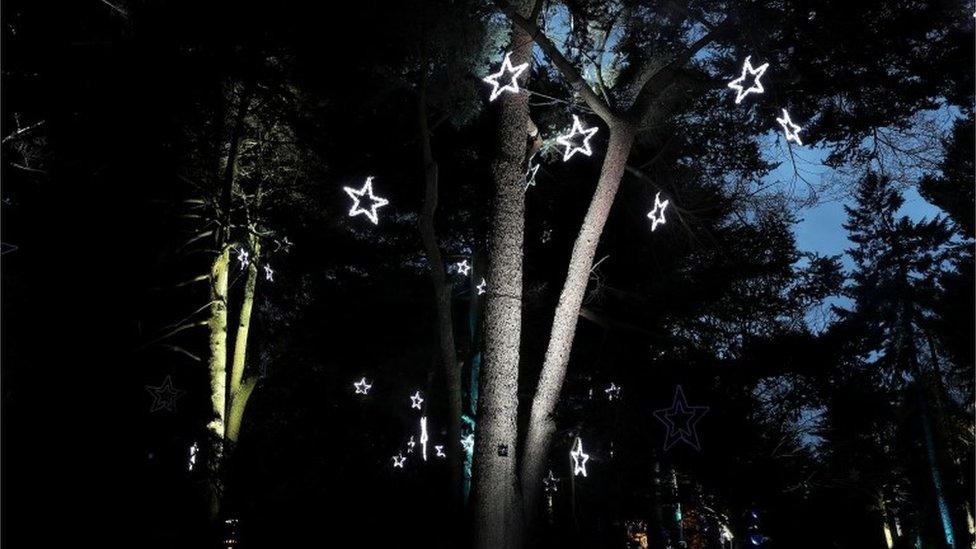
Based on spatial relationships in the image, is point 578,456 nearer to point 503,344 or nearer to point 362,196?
point 503,344

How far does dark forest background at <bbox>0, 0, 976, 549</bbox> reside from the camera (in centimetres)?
696

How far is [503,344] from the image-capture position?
22.5ft

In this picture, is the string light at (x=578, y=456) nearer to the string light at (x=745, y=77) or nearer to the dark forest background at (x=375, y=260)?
the dark forest background at (x=375, y=260)

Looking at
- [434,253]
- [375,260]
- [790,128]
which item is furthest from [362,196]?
[375,260]

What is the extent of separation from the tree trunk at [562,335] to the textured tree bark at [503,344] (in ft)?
0.64

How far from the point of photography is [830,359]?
36.3 feet

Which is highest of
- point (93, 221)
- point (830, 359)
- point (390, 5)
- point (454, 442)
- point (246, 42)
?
point (390, 5)

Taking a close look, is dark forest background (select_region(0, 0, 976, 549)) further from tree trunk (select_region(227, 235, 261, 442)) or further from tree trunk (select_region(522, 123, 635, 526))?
tree trunk (select_region(522, 123, 635, 526))

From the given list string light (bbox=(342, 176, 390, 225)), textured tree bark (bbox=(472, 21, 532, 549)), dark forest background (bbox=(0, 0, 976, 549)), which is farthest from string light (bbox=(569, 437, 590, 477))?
string light (bbox=(342, 176, 390, 225))

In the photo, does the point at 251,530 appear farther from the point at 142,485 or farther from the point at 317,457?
the point at 317,457

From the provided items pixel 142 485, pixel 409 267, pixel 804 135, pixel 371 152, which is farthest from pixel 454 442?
pixel 409 267

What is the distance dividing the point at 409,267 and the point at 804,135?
10.2 metres

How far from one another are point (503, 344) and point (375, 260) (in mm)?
9210

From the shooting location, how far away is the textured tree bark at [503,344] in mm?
6266
